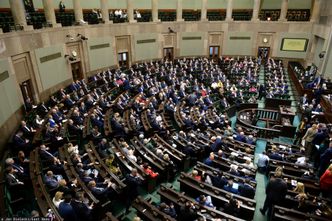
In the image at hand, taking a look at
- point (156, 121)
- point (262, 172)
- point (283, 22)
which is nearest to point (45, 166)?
A: point (156, 121)

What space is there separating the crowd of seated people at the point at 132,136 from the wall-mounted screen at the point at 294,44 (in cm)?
861

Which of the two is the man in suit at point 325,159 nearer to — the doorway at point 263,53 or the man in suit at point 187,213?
the man in suit at point 187,213

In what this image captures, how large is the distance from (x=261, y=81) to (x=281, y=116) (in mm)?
7188

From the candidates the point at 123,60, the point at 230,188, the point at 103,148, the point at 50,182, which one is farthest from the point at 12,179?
the point at 123,60

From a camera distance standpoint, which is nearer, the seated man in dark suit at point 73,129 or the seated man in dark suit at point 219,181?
the seated man in dark suit at point 219,181

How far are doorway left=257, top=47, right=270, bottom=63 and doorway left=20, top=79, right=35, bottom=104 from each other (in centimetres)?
1938

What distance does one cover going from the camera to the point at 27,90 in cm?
1205

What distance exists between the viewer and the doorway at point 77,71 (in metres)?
16.0

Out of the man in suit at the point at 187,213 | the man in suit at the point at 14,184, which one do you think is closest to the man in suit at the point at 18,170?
the man in suit at the point at 14,184

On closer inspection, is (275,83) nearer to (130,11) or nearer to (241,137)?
(241,137)

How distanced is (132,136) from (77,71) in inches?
333

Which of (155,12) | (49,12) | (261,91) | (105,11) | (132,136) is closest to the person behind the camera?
(132,136)

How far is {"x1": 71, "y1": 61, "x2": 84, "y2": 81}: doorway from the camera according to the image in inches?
630

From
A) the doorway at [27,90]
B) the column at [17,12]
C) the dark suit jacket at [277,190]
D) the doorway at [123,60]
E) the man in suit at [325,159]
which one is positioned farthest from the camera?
the doorway at [123,60]
